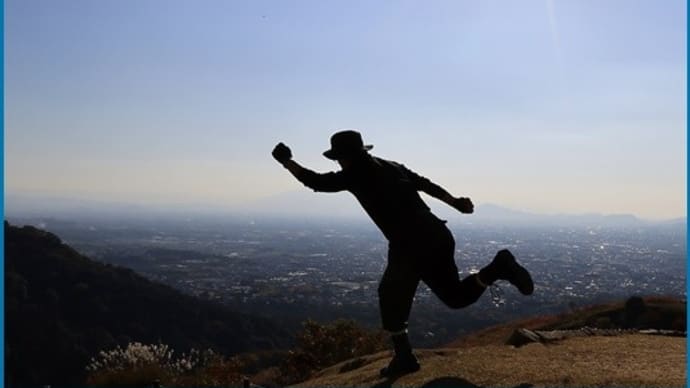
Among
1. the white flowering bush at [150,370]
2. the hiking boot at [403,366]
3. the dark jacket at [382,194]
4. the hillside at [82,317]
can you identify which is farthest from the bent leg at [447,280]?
the hillside at [82,317]

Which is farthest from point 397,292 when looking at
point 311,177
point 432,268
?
point 311,177

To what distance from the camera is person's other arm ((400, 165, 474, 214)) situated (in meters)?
5.63

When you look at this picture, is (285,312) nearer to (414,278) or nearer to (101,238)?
(414,278)

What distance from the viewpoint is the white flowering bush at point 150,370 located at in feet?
32.5

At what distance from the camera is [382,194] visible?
5.38 meters

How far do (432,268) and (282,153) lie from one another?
146cm

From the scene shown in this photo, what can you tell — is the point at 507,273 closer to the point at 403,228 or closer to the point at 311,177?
the point at 403,228

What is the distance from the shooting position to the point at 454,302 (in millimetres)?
5238

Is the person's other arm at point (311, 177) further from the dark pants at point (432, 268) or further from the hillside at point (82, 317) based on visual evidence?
the hillside at point (82, 317)

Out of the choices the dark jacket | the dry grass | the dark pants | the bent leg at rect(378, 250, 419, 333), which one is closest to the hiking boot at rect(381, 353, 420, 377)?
the dry grass

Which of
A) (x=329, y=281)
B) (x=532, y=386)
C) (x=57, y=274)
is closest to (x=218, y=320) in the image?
(x=57, y=274)

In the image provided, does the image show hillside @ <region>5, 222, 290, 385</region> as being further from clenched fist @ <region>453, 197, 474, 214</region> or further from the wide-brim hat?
clenched fist @ <region>453, 197, 474, 214</region>

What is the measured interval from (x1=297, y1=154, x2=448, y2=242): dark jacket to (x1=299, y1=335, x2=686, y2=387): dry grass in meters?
1.29

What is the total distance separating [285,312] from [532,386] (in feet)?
A: 175
